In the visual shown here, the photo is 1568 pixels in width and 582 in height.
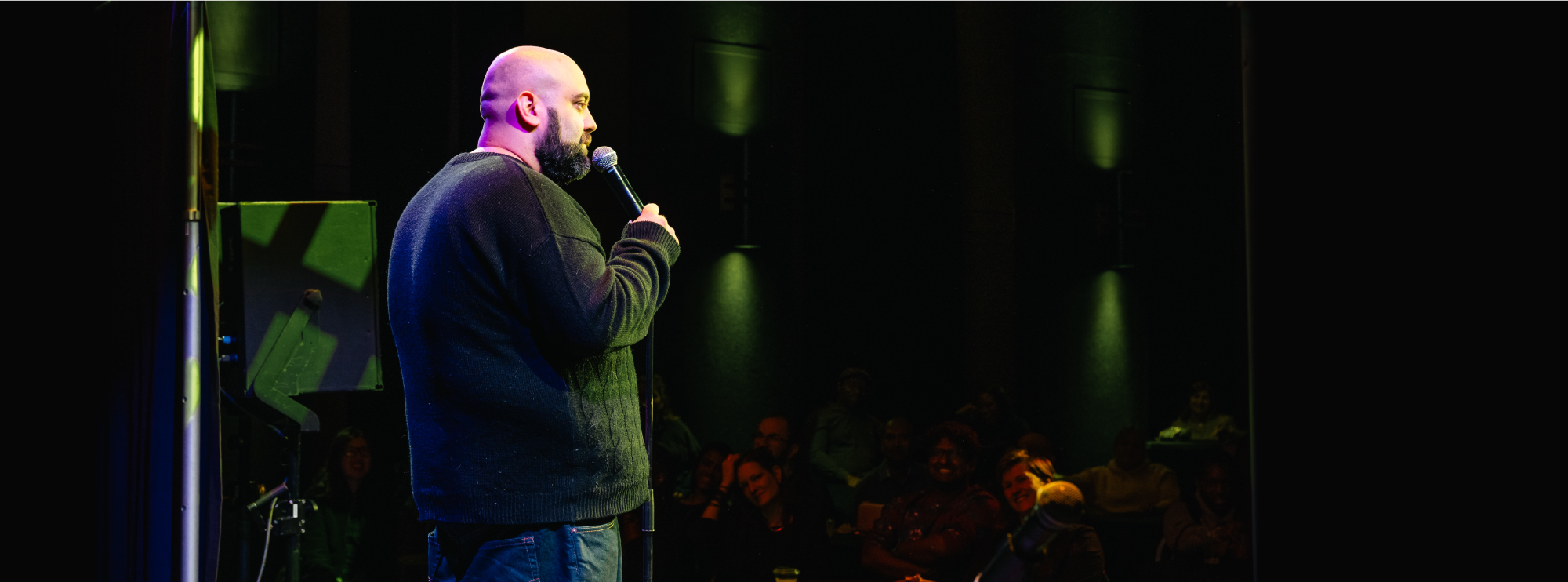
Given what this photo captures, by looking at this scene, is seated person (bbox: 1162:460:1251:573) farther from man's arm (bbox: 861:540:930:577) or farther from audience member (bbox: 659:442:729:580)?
audience member (bbox: 659:442:729:580)

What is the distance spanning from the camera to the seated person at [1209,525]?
415cm

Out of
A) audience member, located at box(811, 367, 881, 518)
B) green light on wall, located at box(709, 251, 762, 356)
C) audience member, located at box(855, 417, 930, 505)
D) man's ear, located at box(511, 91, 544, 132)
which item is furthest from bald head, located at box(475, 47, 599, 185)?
green light on wall, located at box(709, 251, 762, 356)

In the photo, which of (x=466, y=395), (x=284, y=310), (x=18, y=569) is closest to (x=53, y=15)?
(x=18, y=569)

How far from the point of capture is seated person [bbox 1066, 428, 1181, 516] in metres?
5.12

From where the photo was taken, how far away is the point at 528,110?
1.51m

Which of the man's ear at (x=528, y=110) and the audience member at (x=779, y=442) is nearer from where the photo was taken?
the man's ear at (x=528, y=110)

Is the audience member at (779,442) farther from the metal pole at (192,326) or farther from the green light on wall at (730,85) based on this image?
the metal pole at (192,326)

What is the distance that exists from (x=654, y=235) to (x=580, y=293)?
0.61ft

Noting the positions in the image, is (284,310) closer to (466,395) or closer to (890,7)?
(466,395)

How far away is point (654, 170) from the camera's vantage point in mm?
6934

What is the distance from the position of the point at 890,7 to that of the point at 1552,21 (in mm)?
6833

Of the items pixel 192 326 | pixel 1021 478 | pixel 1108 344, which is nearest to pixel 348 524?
pixel 1021 478

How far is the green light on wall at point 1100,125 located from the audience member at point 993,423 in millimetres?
2105

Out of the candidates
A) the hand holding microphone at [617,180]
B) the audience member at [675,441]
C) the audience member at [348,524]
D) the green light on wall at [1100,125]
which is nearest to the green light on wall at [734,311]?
the audience member at [675,441]
